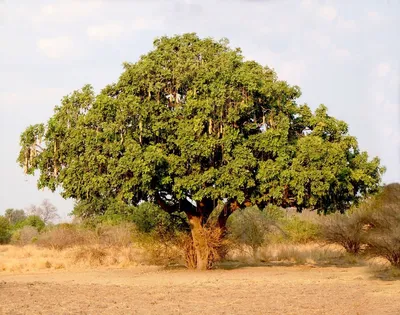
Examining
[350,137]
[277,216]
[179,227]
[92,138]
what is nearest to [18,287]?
[92,138]

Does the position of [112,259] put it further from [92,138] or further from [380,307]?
[380,307]

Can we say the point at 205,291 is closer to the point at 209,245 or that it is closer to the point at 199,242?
the point at 209,245

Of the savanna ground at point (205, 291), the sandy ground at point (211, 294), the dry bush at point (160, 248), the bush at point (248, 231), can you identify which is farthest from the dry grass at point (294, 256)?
the sandy ground at point (211, 294)

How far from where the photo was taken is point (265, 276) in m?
24.9

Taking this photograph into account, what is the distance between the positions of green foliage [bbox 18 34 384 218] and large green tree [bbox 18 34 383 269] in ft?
0.14

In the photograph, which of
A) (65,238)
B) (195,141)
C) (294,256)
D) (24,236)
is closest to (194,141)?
(195,141)

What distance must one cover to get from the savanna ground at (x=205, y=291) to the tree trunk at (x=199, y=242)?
2.94 ft

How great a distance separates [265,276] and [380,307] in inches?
399

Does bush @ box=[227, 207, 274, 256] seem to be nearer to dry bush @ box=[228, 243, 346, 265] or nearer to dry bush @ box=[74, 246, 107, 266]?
dry bush @ box=[228, 243, 346, 265]

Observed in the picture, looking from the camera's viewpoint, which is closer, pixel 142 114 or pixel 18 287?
pixel 18 287

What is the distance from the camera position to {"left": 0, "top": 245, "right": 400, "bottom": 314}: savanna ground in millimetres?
15008

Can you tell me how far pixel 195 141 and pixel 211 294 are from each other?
280 inches

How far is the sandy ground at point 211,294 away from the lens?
14.9m

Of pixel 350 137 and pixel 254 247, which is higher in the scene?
pixel 350 137
